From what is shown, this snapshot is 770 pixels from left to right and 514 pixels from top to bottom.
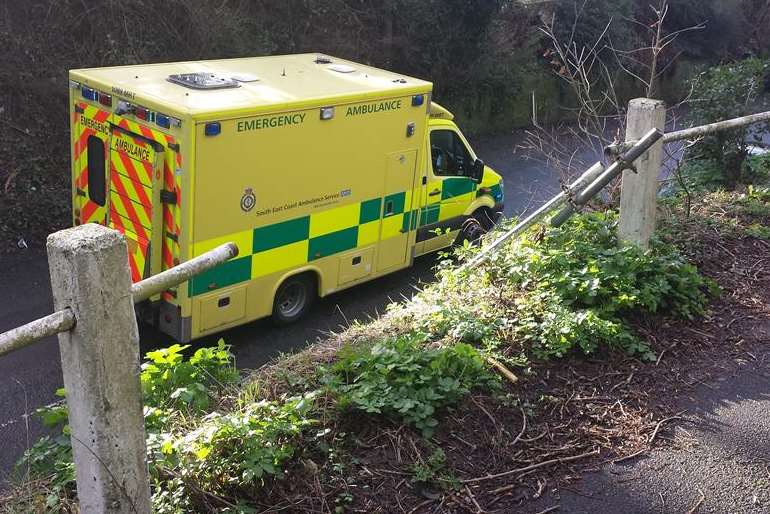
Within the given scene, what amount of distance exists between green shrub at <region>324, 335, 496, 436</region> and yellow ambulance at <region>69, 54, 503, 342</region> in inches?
138

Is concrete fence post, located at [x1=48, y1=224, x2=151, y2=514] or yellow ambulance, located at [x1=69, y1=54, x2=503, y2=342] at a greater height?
concrete fence post, located at [x1=48, y1=224, x2=151, y2=514]

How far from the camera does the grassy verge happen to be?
3.27m

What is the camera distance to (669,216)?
610 centimetres

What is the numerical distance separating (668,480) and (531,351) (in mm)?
1037

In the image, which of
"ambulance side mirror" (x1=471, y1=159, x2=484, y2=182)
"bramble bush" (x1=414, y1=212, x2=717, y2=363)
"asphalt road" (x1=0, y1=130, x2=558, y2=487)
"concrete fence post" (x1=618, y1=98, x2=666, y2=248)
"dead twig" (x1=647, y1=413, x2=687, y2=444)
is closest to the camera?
"dead twig" (x1=647, y1=413, x2=687, y2=444)

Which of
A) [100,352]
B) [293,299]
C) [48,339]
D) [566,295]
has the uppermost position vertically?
[100,352]

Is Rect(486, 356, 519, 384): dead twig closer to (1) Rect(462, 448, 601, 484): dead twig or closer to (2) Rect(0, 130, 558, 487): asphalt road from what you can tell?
(1) Rect(462, 448, 601, 484): dead twig

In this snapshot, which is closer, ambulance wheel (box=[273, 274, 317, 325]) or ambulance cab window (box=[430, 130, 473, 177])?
ambulance wheel (box=[273, 274, 317, 325])

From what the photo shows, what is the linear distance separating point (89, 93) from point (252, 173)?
5.55 feet

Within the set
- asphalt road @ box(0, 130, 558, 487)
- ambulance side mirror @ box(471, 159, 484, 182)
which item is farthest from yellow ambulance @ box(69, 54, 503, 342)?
ambulance side mirror @ box(471, 159, 484, 182)

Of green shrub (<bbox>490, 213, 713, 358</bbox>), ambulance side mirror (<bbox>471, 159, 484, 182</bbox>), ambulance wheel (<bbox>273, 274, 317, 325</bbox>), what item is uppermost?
green shrub (<bbox>490, 213, 713, 358</bbox>)

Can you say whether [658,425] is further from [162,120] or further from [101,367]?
[162,120]

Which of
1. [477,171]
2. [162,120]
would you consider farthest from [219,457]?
[477,171]

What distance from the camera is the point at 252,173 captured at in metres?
7.47
